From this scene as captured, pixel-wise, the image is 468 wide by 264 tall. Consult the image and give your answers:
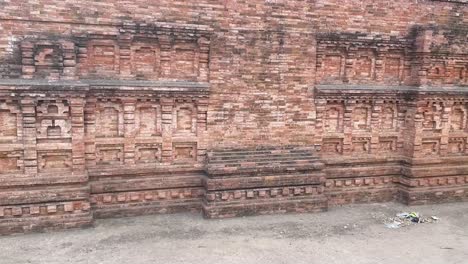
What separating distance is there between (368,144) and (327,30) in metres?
3.05

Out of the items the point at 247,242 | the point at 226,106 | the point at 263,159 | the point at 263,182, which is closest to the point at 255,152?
the point at 263,159

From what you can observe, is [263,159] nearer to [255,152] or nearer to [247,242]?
[255,152]

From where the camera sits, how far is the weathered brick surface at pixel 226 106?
8086mm

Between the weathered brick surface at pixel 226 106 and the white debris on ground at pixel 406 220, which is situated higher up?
the weathered brick surface at pixel 226 106

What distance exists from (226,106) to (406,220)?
4.83 meters

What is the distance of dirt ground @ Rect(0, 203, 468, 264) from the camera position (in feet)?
24.6

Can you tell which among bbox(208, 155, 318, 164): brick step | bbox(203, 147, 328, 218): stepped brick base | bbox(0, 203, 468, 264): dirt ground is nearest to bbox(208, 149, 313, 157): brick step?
bbox(203, 147, 328, 218): stepped brick base

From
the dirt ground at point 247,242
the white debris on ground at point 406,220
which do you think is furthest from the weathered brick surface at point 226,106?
the white debris on ground at point 406,220

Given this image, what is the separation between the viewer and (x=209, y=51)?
30.0 feet

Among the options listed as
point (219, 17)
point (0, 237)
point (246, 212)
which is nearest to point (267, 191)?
point (246, 212)

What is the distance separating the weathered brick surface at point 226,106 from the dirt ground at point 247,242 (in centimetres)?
39

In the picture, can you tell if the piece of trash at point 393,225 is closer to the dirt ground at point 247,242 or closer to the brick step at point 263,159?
the dirt ground at point 247,242

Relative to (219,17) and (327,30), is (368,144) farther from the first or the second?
(219,17)

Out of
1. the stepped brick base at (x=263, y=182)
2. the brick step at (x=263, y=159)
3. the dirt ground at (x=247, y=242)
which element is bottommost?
the dirt ground at (x=247, y=242)
